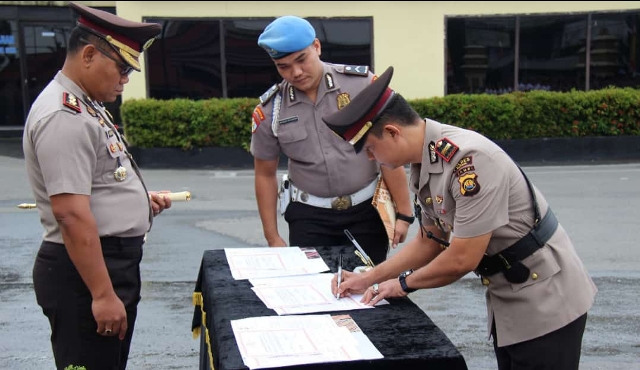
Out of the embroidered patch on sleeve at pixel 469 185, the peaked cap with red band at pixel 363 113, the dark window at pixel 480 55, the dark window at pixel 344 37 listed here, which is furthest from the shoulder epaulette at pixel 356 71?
the dark window at pixel 480 55

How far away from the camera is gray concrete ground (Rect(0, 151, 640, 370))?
4352 millimetres

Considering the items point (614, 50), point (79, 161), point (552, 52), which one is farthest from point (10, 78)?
point (79, 161)

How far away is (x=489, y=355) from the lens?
13.9 feet

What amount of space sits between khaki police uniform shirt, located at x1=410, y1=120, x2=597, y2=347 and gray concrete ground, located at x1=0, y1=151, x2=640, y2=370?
1.82 m

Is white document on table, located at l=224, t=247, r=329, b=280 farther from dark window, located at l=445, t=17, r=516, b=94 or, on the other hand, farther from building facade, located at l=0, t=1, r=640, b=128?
dark window, located at l=445, t=17, r=516, b=94

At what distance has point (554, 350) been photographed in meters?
2.37

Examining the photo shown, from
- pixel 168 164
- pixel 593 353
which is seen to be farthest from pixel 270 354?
pixel 168 164

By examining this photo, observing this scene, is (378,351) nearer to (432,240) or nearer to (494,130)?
(432,240)

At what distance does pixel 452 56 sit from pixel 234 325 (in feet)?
41.5

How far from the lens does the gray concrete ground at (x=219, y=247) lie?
4352mm

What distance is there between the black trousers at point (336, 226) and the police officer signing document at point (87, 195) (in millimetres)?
990

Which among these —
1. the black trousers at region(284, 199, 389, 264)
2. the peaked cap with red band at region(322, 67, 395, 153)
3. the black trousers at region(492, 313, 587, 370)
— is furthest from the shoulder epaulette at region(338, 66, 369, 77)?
the black trousers at region(492, 313, 587, 370)

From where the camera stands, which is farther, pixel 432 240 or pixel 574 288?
pixel 432 240

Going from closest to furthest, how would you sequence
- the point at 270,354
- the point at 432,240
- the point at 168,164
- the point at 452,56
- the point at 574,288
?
the point at 270,354 → the point at 574,288 → the point at 432,240 → the point at 168,164 → the point at 452,56
